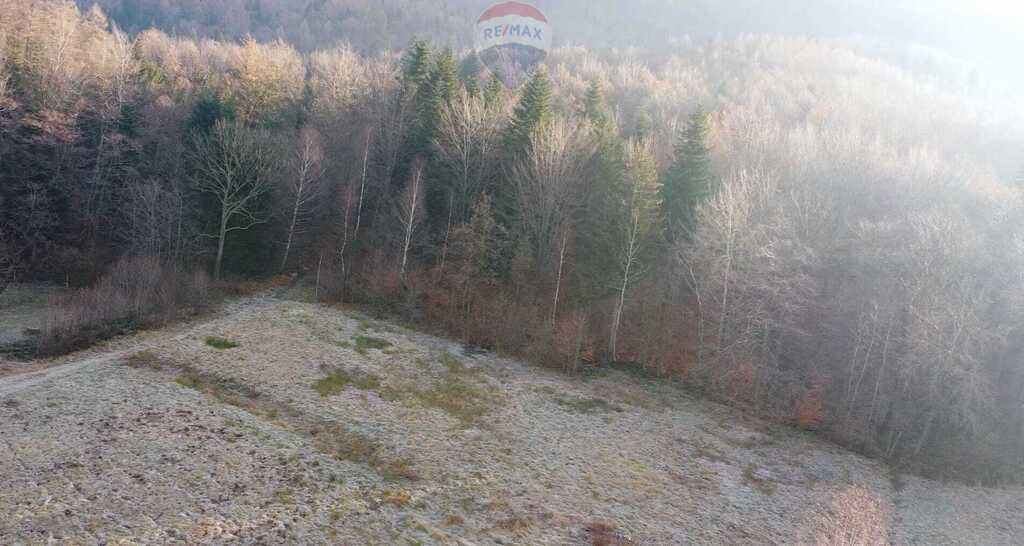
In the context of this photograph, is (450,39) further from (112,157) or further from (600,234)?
(600,234)

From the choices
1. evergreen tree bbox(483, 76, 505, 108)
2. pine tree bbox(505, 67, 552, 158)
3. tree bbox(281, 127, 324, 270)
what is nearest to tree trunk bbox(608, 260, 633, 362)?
pine tree bbox(505, 67, 552, 158)

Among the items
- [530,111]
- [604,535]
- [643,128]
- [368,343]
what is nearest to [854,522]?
[604,535]

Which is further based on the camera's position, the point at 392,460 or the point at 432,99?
the point at 432,99

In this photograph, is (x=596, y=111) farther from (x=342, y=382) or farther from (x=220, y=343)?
(x=220, y=343)

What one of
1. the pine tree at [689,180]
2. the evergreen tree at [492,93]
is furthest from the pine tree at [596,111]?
the evergreen tree at [492,93]

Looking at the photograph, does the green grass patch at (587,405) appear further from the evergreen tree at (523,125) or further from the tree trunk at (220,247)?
the tree trunk at (220,247)

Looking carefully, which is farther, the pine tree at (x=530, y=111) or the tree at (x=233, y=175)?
the pine tree at (x=530, y=111)

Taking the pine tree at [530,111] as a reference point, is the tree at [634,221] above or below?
below
